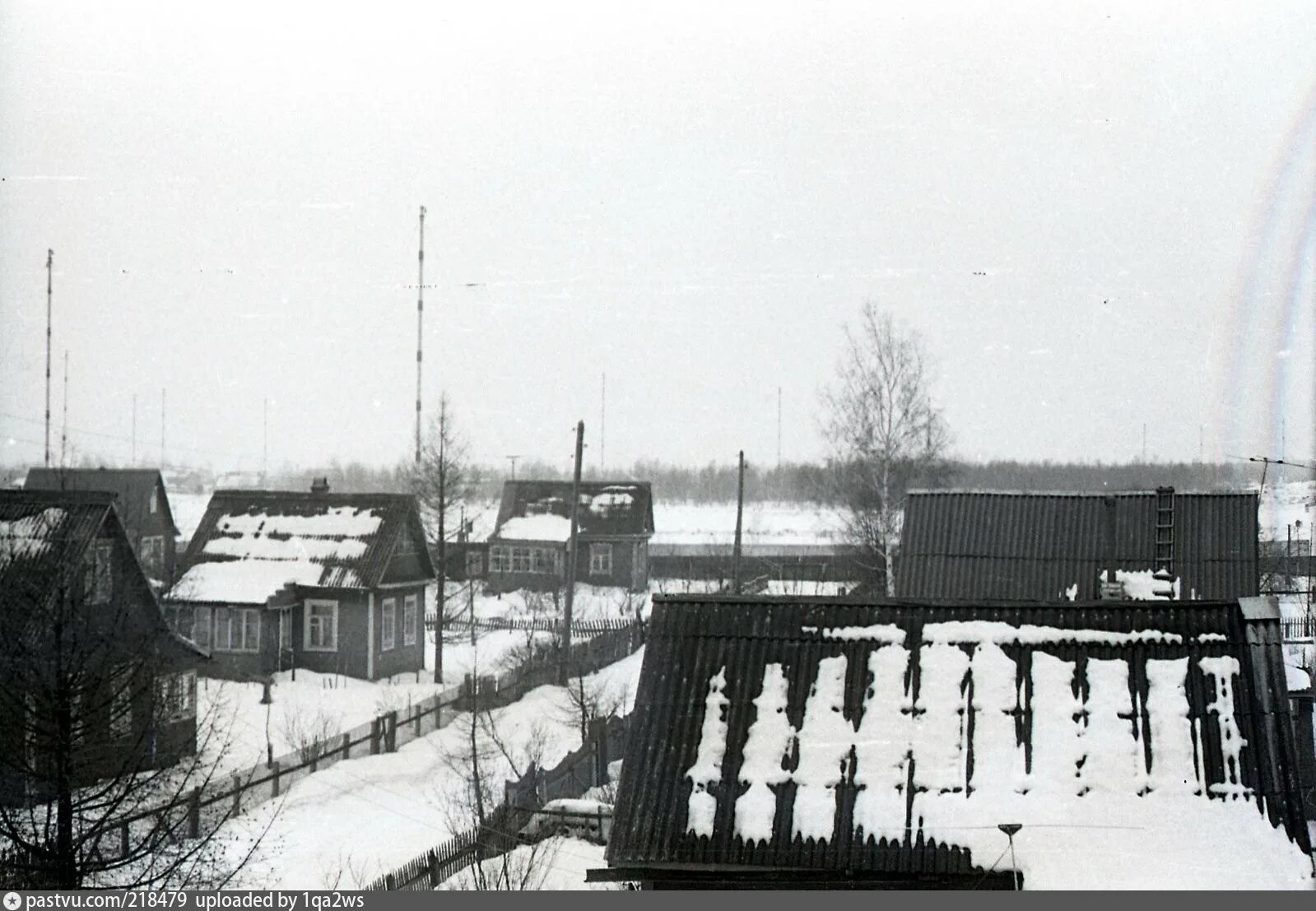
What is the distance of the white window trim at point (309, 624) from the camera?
2197 centimetres

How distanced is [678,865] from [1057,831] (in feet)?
7.34

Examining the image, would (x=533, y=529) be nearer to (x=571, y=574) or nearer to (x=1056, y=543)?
(x=571, y=574)

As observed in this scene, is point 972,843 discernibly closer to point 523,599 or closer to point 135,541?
point 135,541

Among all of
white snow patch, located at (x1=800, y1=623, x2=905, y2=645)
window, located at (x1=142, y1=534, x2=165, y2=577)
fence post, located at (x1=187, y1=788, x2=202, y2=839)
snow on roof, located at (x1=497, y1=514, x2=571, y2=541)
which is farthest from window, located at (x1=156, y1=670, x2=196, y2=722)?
snow on roof, located at (x1=497, y1=514, x2=571, y2=541)

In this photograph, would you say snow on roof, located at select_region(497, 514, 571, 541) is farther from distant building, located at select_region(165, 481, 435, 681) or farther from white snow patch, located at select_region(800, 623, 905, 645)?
white snow patch, located at select_region(800, 623, 905, 645)

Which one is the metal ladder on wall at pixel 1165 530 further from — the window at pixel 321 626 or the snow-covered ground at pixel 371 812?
the window at pixel 321 626

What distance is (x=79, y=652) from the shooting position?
341 inches

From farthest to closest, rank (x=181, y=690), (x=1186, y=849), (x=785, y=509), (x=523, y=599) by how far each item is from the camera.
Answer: (x=785, y=509)
(x=523, y=599)
(x=181, y=690)
(x=1186, y=849)

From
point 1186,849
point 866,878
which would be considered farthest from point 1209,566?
point 866,878

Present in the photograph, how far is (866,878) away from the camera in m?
6.64

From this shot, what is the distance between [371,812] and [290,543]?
10074 millimetres

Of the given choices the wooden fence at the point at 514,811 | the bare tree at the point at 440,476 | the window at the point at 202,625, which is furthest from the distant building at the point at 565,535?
the wooden fence at the point at 514,811

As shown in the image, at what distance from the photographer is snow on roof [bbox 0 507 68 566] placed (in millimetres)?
11398

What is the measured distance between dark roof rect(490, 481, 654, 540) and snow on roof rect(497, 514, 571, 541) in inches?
3.1
